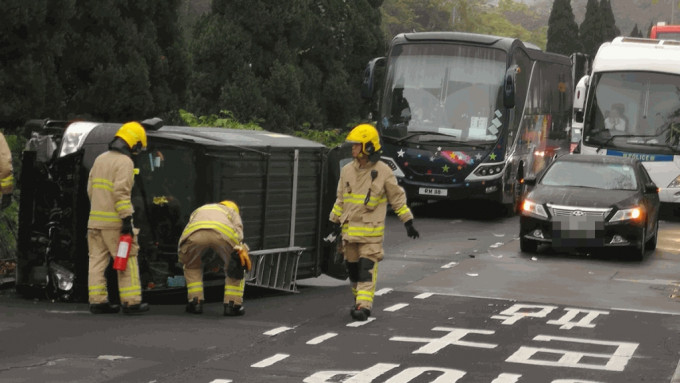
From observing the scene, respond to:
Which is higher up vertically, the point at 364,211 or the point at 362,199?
the point at 362,199

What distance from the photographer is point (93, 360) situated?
9891 mm

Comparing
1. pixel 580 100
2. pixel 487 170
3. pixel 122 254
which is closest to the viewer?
pixel 122 254

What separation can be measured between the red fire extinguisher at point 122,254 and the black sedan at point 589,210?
8.06 m

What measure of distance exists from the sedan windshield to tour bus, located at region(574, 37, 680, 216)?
22.4 ft

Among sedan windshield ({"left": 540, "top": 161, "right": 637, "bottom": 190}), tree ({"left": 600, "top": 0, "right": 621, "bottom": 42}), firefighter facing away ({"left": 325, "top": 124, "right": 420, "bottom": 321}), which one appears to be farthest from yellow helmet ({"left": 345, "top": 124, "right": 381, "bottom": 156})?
tree ({"left": 600, "top": 0, "right": 621, "bottom": 42})

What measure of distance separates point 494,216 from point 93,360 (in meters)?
16.9

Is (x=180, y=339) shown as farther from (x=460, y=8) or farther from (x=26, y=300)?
(x=460, y=8)

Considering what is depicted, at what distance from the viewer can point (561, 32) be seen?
77625mm

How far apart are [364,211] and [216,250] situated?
55.4 inches

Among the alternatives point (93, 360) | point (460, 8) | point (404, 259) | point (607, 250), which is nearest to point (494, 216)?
point (607, 250)

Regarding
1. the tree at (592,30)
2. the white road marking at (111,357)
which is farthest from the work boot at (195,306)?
the tree at (592,30)

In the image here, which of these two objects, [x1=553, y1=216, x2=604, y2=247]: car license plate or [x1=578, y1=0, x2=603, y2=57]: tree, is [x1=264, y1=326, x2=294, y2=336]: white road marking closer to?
[x1=553, y1=216, x2=604, y2=247]: car license plate

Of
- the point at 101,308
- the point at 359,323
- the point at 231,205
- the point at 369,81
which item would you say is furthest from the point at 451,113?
the point at 101,308

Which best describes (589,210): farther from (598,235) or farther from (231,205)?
(231,205)
